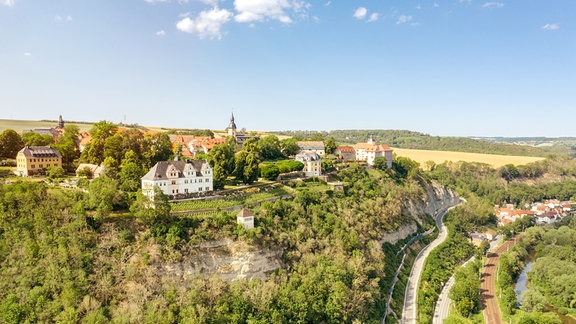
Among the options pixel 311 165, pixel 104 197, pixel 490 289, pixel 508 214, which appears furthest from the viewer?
pixel 508 214

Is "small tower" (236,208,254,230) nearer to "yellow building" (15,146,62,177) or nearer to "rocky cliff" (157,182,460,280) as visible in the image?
"rocky cliff" (157,182,460,280)

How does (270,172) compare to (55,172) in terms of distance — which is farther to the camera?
(270,172)

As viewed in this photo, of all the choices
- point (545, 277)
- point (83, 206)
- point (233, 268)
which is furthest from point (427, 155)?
point (83, 206)

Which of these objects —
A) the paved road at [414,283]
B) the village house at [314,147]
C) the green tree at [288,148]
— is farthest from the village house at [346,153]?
the paved road at [414,283]

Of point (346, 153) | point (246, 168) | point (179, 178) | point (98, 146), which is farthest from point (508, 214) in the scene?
point (98, 146)

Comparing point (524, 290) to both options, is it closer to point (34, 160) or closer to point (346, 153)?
point (346, 153)

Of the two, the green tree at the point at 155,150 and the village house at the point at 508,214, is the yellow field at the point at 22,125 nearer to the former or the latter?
the green tree at the point at 155,150

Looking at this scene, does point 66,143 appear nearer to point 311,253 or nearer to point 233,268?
point 233,268
